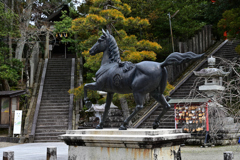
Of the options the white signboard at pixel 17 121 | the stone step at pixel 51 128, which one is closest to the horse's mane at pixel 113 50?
the white signboard at pixel 17 121

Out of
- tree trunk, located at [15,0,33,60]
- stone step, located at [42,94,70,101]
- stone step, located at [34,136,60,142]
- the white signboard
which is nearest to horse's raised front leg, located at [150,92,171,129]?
stone step, located at [34,136,60,142]

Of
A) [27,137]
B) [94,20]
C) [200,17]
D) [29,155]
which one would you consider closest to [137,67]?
[29,155]

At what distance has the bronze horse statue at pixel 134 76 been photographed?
6246 mm

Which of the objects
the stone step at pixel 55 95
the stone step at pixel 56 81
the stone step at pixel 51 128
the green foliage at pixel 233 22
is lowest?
the stone step at pixel 51 128

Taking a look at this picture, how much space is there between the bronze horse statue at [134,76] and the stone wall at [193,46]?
1433cm

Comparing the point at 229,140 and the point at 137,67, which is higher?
the point at 137,67

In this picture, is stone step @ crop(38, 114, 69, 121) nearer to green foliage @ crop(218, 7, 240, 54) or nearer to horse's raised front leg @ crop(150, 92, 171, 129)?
green foliage @ crop(218, 7, 240, 54)

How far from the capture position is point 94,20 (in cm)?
1452

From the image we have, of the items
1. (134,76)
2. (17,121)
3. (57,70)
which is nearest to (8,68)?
(17,121)

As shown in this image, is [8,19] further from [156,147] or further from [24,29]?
[156,147]

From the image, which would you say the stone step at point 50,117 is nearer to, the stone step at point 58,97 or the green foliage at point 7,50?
the stone step at point 58,97

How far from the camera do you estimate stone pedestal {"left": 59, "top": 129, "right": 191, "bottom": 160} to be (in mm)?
5733

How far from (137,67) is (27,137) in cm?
1160

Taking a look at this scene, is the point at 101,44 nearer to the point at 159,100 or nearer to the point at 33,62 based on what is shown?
the point at 159,100
